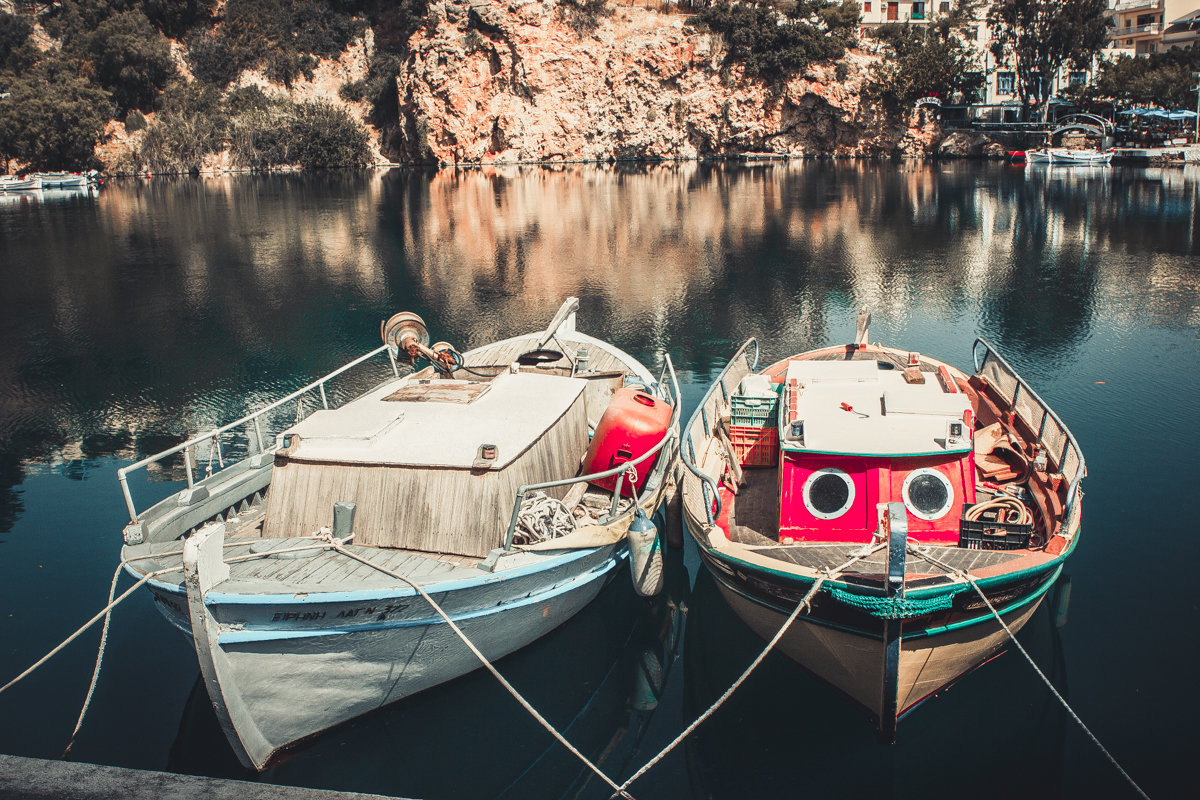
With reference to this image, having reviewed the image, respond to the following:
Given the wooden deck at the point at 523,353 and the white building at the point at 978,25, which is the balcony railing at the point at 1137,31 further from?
the wooden deck at the point at 523,353

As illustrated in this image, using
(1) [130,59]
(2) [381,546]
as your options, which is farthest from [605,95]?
(2) [381,546]

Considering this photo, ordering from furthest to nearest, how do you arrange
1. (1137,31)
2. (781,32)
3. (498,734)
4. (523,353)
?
(1137,31) → (781,32) → (523,353) → (498,734)

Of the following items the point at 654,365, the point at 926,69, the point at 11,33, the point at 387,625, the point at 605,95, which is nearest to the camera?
the point at 387,625

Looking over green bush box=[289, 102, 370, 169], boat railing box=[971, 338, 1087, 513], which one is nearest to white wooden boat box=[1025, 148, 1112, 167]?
green bush box=[289, 102, 370, 169]

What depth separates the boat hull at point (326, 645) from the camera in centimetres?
847

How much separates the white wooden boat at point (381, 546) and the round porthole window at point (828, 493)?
7.36 ft

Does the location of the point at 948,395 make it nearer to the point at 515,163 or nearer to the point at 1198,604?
the point at 1198,604

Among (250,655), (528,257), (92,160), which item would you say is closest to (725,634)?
(250,655)

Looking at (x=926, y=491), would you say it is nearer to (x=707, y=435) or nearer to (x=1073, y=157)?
(x=707, y=435)

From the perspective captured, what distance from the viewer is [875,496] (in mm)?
10250

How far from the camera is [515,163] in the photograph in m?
84.9

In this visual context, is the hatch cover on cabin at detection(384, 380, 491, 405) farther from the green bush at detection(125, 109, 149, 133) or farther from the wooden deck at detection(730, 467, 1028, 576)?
the green bush at detection(125, 109, 149, 133)

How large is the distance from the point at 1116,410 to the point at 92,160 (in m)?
83.5

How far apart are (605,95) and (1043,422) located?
77561mm
